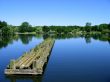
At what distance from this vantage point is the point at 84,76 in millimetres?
18625

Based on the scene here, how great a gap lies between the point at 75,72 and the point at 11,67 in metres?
4.69

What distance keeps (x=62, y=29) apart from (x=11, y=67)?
149m

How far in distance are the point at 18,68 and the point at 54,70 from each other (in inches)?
129

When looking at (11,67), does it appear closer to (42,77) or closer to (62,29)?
(42,77)

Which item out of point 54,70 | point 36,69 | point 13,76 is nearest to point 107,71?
point 54,70

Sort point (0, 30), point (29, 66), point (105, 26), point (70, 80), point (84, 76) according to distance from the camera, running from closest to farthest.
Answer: point (70, 80) → point (84, 76) → point (29, 66) → point (0, 30) → point (105, 26)

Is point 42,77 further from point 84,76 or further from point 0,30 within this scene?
point 0,30

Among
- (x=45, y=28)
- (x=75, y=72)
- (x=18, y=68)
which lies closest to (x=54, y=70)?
(x=75, y=72)

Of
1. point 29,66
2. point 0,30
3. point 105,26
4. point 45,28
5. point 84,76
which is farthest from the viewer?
point 45,28

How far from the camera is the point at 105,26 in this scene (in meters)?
163

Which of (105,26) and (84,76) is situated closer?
(84,76)

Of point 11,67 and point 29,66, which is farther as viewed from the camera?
point 29,66

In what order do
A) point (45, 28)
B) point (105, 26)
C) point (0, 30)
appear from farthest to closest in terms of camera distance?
1. point (45, 28)
2. point (105, 26)
3. point (0, 30)

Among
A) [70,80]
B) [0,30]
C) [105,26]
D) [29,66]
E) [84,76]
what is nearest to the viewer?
[70,80]
